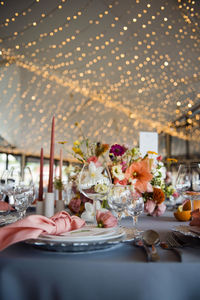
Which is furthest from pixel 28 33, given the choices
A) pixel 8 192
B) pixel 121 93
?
pixel 8 192

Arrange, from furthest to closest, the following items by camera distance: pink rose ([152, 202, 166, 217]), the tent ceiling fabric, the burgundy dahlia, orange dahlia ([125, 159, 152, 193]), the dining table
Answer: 1. the tent ceiling fabric
2. pink rose ([152, 202, 166, 217])
3. the burgundy dahlia
4. orange dahlia ([125, 159, 152, 193])
5. the dining table

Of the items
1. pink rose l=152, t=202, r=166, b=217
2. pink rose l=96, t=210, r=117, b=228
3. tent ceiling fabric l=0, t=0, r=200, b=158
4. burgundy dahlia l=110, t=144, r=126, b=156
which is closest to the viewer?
pink rose l=96, t=210, r=117, b=228

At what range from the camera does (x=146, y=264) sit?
541 millimetres

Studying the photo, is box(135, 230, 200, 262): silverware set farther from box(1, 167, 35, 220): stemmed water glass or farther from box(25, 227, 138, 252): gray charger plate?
box(1, 167, 35, 220): stemmed water glass

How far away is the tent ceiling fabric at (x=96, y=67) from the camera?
334 cm

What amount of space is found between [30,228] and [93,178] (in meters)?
0.27

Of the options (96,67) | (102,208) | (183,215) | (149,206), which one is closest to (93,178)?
(102,208)

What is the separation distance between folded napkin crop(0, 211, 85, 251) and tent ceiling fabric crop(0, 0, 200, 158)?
10.2ft

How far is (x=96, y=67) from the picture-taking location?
4137mm

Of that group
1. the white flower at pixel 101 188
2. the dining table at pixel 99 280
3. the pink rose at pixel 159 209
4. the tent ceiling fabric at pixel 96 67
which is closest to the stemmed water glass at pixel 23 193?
the white flower at pixel 101 188

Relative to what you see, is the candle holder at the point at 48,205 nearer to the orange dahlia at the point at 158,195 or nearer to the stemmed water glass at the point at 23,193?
the stemmed water glass at the point at 23,193

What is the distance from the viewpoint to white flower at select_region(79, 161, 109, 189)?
0.85m

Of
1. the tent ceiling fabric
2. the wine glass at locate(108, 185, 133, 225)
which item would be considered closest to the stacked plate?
the wine glass at locate(108, 185, 133, 225)

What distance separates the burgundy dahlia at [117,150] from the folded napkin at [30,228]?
408 mm
